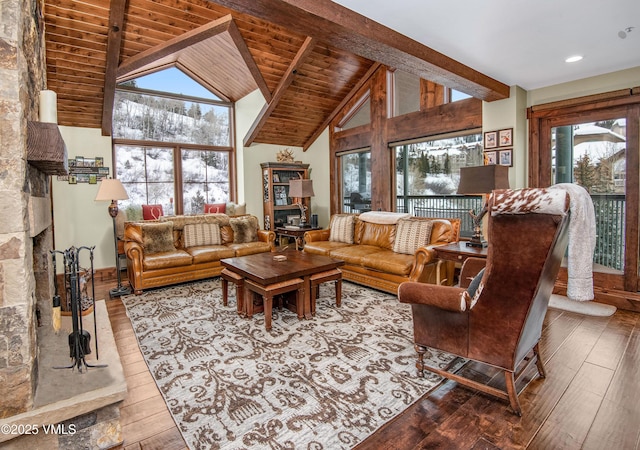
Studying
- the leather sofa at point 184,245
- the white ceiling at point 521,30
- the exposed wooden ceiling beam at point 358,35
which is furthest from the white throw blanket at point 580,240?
the leather sofa at point 184,245

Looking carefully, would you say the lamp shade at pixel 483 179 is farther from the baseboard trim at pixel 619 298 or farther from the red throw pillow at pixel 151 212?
the red throw pillow at pixel 151 212

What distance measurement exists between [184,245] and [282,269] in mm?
2397

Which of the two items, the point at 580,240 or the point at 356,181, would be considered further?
the point at 356,181

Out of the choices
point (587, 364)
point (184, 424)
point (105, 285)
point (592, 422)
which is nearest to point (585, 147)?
point (587, 364)

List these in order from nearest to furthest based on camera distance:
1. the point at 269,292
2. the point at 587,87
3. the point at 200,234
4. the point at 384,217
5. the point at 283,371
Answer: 1. the point at 283,371
2. the point at 269,292
3. the point at 587,87
4. the point at 384,217
5. the point at 200,234

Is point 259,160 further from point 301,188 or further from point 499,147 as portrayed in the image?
point 499,147

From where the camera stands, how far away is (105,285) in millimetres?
4883

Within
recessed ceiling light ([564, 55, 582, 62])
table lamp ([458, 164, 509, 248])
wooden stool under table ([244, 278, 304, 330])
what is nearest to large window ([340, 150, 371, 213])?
table lamp ([458, 164, 509, 248])

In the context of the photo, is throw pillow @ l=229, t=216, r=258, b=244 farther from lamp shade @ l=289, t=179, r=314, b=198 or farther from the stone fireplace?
the stone fireplace

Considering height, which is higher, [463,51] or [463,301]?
[463,51]

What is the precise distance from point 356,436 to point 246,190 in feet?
18.6

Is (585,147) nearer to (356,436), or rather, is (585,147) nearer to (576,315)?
(576,315)

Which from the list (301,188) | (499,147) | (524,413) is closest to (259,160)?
(301,188)

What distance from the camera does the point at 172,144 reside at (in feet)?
20.8
